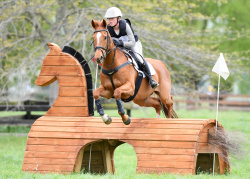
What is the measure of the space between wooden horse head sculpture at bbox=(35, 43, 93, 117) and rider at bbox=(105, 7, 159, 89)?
86cm

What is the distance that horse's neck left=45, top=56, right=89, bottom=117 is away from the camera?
21.4ft

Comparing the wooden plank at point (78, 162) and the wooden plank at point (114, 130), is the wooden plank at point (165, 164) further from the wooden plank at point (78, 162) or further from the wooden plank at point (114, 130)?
the wooden plank at point (78, 162)

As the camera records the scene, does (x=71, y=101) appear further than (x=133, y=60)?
Yes

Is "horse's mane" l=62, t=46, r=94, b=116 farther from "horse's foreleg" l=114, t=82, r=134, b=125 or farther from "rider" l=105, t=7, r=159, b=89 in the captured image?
"horse's foreleg" l=114, t=82, r=134, b=125

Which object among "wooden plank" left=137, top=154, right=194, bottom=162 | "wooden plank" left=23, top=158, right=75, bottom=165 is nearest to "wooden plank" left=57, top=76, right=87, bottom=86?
"wooden plank" left=23, top=158, right=75, bottom=165

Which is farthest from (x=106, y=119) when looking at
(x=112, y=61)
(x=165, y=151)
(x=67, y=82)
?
(x=67, y=82)

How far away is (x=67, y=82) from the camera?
661 centimetres

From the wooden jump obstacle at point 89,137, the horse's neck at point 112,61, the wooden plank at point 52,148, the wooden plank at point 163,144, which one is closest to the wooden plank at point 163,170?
the wooden jump obstacle at point 89,137

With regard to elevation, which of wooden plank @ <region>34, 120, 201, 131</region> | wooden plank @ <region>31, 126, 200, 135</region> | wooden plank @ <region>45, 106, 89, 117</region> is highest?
wooden plank @ <region>45, 106, 89, 117</region>

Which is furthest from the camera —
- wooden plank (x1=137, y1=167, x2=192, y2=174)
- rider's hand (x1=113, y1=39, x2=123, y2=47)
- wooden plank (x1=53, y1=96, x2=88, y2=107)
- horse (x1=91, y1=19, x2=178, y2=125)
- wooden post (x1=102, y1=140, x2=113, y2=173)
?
wooden post (x1=102, y1=140, x2=113, y2=173)

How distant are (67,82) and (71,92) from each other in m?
0.18

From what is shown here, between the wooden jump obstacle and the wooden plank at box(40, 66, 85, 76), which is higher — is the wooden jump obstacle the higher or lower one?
the lower one

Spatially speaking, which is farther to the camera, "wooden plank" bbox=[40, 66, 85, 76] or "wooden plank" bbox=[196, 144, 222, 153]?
"wooden plank" bbox=[40, 66, 85, 76]

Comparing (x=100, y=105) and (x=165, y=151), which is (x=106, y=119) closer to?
(x=100, y=105)
